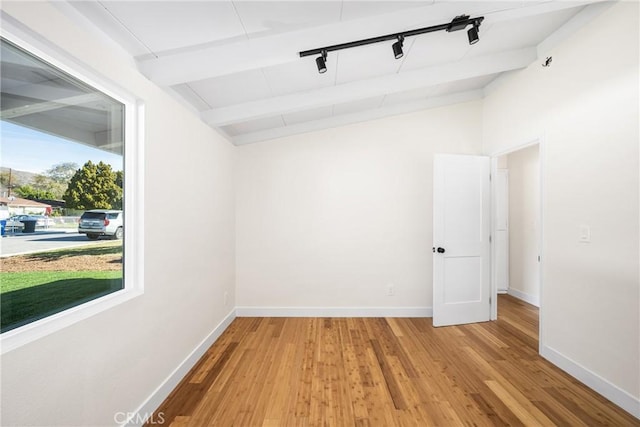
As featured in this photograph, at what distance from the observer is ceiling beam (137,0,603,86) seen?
1.85 metres

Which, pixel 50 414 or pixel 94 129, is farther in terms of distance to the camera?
pixel 94 129

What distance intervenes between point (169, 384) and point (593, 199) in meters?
3.59

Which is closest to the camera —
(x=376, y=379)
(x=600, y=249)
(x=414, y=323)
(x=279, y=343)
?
(x=600, y=249)

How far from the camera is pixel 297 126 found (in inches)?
144

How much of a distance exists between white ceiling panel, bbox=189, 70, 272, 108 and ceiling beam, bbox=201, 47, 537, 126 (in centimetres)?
10

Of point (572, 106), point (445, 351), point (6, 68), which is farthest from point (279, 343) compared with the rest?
point (572, 106)

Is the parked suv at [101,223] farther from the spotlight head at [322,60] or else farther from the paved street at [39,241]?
the spotlight head at [322,60]

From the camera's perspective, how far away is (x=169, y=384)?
210 centimetres

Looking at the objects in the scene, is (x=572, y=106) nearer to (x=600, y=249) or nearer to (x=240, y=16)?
(x=600, y=249)

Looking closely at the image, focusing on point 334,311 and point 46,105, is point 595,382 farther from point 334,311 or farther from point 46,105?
point 46,105

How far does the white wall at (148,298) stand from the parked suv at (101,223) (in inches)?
6.7

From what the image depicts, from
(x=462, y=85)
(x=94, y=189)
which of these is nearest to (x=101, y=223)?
(x=94, y=189)

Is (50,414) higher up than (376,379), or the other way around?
(50,414)

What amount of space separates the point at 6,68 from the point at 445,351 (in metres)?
3.61
